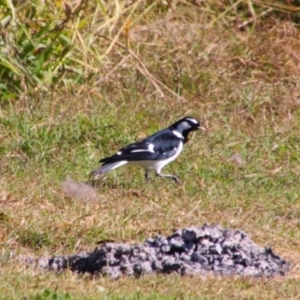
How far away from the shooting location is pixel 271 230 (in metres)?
7.91

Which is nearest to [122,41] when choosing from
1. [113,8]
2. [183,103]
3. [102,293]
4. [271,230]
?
[113,8]

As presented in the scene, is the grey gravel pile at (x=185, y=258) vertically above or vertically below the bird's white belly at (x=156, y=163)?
above

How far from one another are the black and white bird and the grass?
0.54 feet

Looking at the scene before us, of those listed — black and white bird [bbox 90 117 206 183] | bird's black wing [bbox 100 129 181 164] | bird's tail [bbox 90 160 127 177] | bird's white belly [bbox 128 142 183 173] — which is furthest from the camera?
bird's white belly [bbox 128 142 183 173]

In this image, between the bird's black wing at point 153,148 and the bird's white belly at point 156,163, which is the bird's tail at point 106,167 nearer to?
the bird's black wing at point 153,148

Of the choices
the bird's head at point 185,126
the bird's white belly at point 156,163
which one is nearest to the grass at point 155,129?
the bird's white belly at point 156,163

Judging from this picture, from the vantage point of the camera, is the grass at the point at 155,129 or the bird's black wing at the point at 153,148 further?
the bird's black wing at the point at 153,148

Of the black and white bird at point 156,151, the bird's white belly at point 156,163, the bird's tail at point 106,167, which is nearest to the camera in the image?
the bird's tail at point 106,167

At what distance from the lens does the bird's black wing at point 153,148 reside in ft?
30.2

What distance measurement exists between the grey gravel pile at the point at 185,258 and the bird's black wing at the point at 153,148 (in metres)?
2.34

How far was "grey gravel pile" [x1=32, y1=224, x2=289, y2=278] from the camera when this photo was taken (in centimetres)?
652

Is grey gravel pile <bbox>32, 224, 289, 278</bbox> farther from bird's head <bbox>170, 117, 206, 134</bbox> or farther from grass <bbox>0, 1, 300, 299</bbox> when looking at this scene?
bird's head <bbox>170, 117, 206, 134</bbox>

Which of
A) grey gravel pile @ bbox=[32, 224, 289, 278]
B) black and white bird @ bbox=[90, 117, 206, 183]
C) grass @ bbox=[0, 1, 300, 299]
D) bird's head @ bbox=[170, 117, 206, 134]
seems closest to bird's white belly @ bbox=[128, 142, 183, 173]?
black and white bird @ bbox=[90, 117, 206, 183]

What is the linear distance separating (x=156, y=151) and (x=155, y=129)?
103 cm
